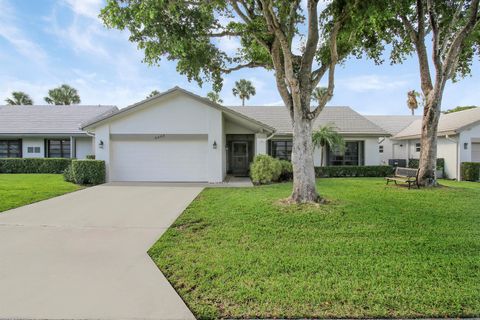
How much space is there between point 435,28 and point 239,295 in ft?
44.2

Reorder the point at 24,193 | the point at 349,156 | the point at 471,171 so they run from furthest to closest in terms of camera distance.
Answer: the point at 349,156 → the point at 471,171 → the point at 24,193

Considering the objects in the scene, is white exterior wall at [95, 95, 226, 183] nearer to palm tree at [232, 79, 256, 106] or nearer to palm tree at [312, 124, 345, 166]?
palm tree at [312, 124, 345, 166]

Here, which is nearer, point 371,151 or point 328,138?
point 328,138

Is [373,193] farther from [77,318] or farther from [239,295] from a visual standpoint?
[77,318]

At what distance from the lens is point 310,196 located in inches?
308

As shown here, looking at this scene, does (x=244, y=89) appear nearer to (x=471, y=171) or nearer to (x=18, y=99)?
(x=471, y=171)

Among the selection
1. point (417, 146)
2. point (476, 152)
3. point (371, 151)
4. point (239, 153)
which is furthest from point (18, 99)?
point (476, 152)

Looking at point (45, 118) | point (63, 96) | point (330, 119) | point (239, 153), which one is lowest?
point (239, 153)

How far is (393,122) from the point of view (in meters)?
26.9

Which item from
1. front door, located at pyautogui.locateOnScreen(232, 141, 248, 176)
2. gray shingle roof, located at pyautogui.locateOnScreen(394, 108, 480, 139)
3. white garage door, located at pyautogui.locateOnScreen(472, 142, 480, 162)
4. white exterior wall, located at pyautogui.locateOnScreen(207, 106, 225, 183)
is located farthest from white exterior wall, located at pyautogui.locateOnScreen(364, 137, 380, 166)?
white exterior wall, located at pyautogui.locateOnScreen(207, 106, 225, 183)

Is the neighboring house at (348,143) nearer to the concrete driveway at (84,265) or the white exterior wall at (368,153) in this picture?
the white exterior wall at (368,153)

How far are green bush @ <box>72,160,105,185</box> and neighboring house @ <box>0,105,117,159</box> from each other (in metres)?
7.13

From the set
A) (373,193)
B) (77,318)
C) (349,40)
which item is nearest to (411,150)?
(373,193)

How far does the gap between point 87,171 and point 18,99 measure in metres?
28.9
